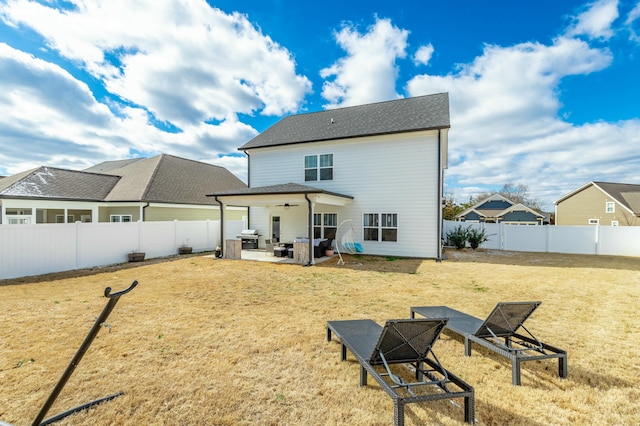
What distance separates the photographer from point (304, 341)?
421 centimetres

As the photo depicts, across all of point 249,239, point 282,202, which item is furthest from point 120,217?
point 282,202

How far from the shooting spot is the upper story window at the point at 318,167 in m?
15.1

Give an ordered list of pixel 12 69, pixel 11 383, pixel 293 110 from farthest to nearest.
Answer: pixel 293 110 < pixel 12 69 < pixel 11 383

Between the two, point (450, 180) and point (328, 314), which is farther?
point (450, 180)

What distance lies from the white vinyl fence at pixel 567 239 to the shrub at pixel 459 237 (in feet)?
3.91

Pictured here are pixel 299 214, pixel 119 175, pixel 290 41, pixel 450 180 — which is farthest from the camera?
pixel 450 180

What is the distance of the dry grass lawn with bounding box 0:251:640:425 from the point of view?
2639 millimetres

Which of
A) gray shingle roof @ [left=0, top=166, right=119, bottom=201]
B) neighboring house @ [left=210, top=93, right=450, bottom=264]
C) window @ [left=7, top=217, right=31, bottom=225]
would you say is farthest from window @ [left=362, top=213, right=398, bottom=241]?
window @ [left=7, top=217, right=31, bottom=225]

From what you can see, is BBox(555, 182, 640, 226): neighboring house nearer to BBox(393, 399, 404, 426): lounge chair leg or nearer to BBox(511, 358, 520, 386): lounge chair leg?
BBox(511, 358, 520, 386): lounge chair leg

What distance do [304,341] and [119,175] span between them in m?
23.5

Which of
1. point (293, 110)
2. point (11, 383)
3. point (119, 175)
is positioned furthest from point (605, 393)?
point (119, 175)

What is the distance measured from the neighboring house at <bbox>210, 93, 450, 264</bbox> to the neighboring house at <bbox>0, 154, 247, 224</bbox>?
6.09 meters

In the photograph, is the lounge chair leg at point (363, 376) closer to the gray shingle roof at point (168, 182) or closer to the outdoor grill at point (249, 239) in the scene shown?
the outdoor grill at point (249, 239)

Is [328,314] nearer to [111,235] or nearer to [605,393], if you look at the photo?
[605,393]
